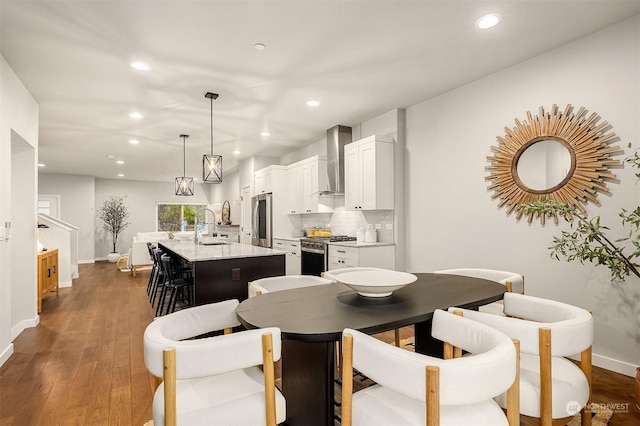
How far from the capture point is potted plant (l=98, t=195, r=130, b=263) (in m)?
10.8

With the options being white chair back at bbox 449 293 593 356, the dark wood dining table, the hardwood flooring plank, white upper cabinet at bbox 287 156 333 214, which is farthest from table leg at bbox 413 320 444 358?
white upper cabinet at bbox 287 156 333 214

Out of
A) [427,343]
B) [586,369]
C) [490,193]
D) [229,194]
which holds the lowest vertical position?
[427,343]

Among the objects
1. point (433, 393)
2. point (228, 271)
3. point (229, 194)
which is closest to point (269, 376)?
point (433, 393)

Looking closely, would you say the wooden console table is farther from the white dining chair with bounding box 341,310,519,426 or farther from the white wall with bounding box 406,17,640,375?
the white dining chair with bounding box 341,310,519,426

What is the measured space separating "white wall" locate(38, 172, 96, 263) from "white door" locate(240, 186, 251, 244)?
575 cm

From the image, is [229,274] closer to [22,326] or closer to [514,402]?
[22,326]

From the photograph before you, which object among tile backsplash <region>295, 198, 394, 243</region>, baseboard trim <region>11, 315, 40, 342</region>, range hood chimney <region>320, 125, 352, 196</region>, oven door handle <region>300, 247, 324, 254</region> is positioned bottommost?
baseboard trim <region>11, 315, 40, 342</region>

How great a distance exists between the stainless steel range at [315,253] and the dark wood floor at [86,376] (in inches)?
70.4

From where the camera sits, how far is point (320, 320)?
4.92 feet

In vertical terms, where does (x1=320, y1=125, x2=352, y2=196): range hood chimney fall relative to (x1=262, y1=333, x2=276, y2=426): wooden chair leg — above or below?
above

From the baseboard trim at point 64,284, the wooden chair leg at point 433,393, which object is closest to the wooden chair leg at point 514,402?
the wooden chair leg at point 433,393

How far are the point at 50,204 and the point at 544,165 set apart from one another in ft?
40.6

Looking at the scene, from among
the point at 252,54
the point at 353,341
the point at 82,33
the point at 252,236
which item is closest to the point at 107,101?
the point at 82,33

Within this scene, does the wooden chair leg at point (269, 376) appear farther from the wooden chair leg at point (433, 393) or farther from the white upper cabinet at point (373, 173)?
the white upper cabinet at point (373, 173)
